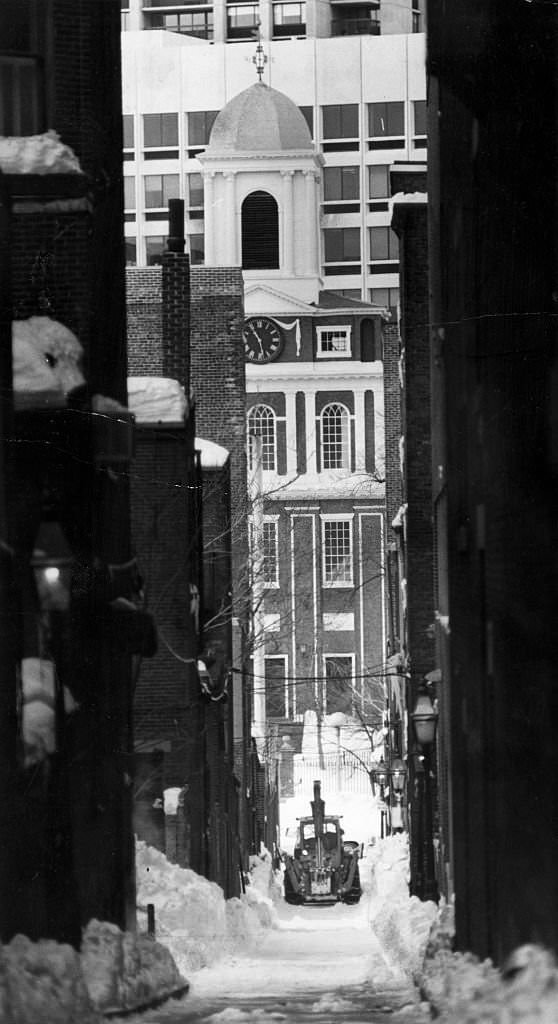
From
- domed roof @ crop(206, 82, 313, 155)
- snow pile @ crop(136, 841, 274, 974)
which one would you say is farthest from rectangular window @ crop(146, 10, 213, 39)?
snow pile @ crop(136, 841, 274, 974)

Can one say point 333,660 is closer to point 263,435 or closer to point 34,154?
point 263,435

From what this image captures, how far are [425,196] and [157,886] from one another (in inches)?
158

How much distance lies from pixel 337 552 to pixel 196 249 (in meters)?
2.02

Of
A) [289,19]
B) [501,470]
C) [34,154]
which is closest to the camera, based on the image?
[501,470]

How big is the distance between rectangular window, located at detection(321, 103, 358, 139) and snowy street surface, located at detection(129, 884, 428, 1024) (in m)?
4.54

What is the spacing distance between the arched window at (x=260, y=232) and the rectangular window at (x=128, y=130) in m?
0.85

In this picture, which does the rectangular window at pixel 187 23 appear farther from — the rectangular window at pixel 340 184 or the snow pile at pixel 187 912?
the snow pile at pixel 187 912

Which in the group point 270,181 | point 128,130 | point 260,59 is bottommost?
point 270,181

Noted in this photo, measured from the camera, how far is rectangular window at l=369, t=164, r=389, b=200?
32.8 ft

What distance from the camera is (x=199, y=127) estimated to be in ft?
33.0

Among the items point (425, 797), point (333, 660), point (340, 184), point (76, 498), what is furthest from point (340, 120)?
point (425, 797)

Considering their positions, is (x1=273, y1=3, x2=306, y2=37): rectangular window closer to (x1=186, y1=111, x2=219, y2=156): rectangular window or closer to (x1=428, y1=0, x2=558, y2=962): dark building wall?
(x1=186, y1=111, x2=219, y2=156): rectangular window

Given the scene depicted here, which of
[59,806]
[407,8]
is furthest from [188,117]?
[59,806]

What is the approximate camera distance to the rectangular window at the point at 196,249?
10570 millimetres
